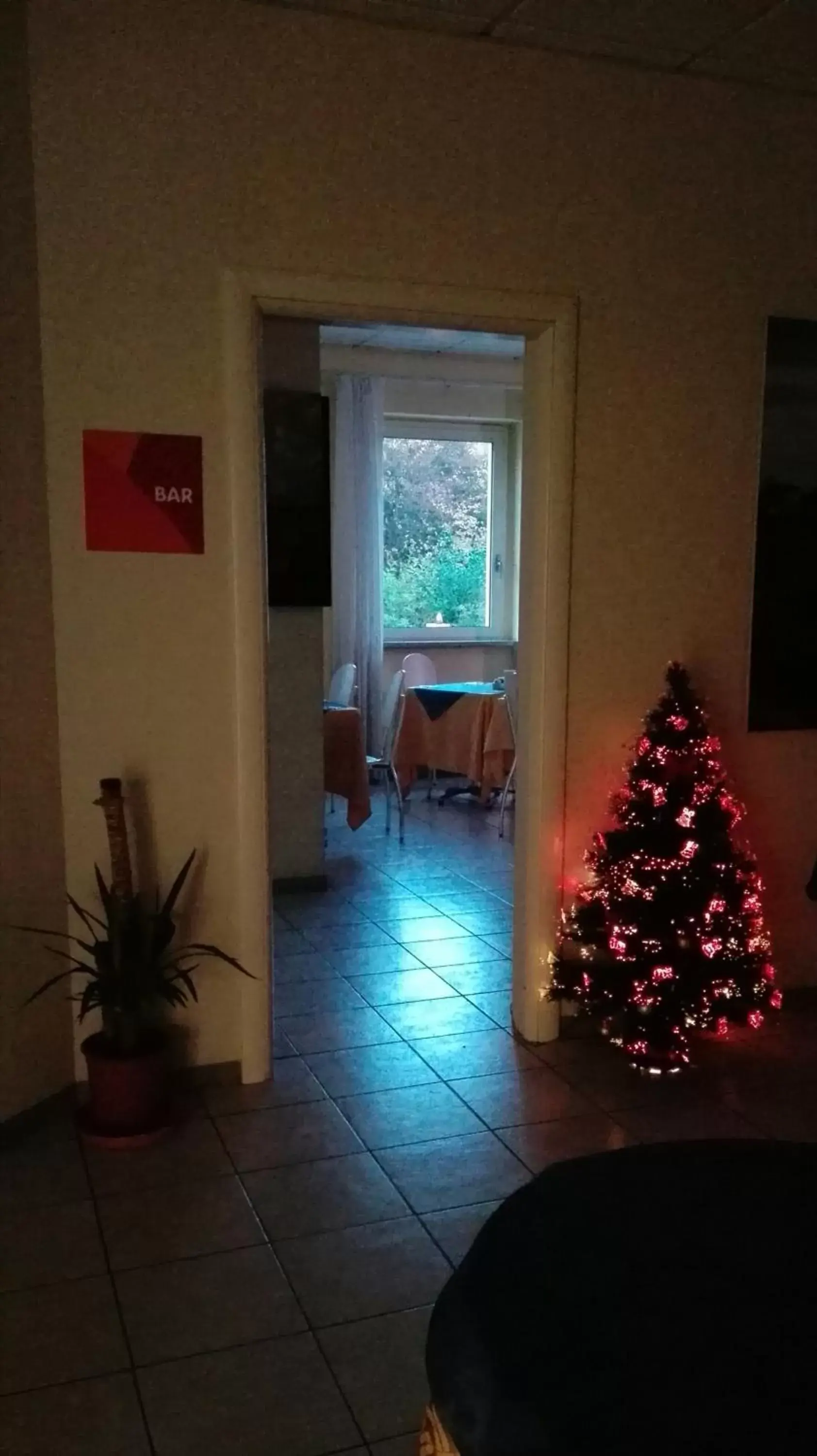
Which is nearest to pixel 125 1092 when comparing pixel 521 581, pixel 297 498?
pixel 521 581

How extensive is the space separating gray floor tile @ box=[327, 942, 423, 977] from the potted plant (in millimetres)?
1230

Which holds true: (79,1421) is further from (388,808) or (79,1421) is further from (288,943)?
(388,808)

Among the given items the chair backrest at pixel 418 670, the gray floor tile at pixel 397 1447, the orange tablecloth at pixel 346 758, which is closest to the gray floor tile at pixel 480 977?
the orange tablecloth at pixel 346 758

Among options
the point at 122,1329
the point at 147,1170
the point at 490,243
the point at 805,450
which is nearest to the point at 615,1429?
the point at 122,1329

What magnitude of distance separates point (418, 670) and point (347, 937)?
136 inches

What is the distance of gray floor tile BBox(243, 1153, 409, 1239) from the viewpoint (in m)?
2.46

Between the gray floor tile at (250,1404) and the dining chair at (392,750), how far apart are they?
4.03 metres

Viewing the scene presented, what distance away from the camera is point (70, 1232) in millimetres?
2414

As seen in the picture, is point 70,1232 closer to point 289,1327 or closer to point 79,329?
point 289,1327

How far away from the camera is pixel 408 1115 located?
2.96m

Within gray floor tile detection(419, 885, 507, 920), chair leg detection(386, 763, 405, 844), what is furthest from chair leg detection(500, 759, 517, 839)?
gray floor tile detection(419, 885, 507, 920)

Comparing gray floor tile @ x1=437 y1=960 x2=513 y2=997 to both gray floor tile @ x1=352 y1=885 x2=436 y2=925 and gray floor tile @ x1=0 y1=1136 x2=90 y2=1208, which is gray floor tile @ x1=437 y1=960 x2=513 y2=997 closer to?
gray floor tile @ x1=352 y1=885 x2=436 y2=925

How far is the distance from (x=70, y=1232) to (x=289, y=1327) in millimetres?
595

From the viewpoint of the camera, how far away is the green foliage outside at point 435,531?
7996 mm
